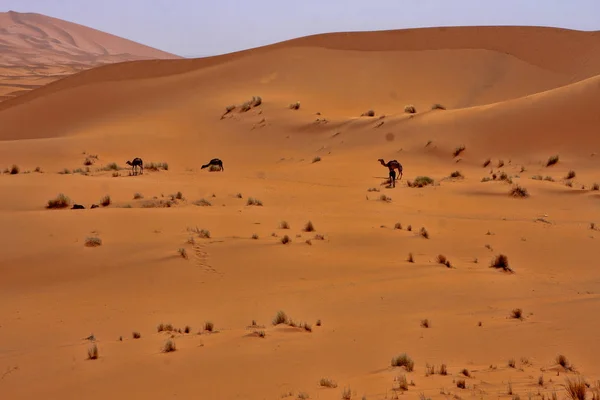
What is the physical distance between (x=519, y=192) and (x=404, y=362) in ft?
42.5

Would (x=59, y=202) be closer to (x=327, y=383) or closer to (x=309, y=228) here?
(x=309, y=228)

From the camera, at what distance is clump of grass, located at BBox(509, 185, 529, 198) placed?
18.7 metres

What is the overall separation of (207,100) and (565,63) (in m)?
26.0

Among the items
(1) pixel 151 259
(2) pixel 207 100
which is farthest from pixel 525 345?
(2) pixel 207 100

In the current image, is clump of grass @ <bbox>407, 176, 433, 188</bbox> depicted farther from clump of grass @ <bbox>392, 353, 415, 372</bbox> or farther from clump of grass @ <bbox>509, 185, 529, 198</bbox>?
clump of grass @ <bbox>392, 353, 415, 372</bbox>

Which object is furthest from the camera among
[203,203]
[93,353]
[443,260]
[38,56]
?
[38,56]

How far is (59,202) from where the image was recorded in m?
16.5

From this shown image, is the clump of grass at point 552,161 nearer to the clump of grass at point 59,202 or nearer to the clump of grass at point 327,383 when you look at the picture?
the clump of grass at point 59,202

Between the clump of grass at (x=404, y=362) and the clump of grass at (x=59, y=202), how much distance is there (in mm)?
11716

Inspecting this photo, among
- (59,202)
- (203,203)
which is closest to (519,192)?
(203,203)

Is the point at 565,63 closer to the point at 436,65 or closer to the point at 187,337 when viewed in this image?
the point at 436,65

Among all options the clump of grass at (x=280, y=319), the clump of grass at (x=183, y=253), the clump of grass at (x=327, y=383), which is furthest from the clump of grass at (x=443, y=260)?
the clump of grass at (x=327, y=383)

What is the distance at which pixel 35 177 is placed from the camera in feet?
63.5

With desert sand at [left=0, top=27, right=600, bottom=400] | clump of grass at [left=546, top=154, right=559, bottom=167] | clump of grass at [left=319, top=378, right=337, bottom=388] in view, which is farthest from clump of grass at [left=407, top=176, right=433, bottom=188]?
clump of grass at [left=319, top=378, right=337, bottom=388]
